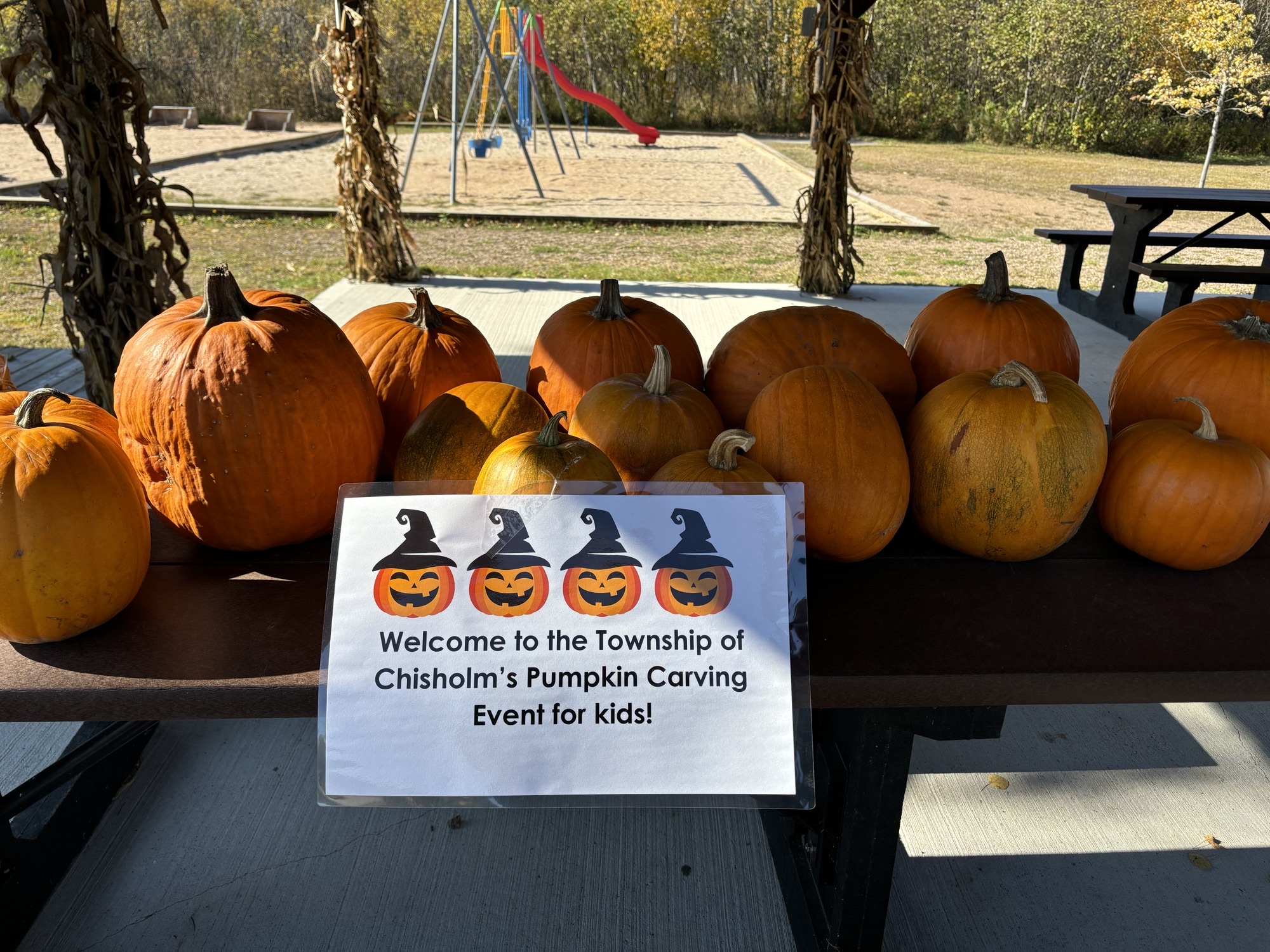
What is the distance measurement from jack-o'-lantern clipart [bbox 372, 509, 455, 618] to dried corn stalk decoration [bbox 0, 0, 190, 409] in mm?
2055

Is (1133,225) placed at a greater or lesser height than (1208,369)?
lesser

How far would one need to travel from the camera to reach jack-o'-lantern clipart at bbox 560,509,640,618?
1068 mm

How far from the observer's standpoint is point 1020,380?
133 centimetres

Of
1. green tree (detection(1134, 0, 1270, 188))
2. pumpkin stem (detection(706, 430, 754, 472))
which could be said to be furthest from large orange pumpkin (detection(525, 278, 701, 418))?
green tree (detection(1134, 0, 1270, 188))

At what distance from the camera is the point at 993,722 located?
1271mm

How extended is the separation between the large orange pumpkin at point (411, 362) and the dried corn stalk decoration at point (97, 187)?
1.41 meters

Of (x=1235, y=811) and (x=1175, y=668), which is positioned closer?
(x=1175, y=668)

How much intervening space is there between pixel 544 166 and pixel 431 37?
16.7 metres

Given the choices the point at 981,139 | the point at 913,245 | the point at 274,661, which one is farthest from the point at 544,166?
the point at 274,661

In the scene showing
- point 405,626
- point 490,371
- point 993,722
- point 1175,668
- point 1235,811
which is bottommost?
point 1235,811

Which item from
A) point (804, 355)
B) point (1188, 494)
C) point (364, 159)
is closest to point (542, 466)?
point (804, 355)

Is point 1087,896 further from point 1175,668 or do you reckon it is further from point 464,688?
point 464,688

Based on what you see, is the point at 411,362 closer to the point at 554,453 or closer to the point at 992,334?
the point at 554,453

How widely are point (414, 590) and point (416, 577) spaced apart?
17mm
